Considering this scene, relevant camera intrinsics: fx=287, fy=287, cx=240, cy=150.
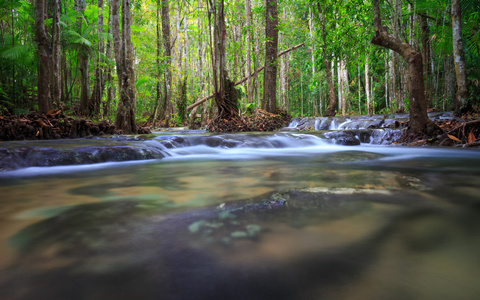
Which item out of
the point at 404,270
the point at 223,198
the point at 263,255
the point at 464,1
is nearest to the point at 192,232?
the point at 263,255

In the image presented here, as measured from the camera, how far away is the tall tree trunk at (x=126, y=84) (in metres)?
7.43

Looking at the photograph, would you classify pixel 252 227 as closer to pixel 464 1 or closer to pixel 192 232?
pixel 192 232

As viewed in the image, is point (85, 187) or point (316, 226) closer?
point (316, 226)

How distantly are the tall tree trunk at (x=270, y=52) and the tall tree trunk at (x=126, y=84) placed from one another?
16.9ft

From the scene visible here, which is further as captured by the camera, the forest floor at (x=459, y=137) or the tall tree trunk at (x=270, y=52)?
the tall tree trunk at (x=270, y=52)

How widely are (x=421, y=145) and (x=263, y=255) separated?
6.14m

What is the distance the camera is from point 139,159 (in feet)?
14.4

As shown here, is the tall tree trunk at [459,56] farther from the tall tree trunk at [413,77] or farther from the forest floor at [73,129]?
the tall tree trunk at [413,77]

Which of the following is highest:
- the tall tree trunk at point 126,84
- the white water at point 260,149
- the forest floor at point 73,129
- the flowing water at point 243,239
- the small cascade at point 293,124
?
the tall tree trunk at point 126,84

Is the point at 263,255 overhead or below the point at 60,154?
below

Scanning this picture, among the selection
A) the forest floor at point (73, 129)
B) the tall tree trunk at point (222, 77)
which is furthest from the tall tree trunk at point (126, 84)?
the tall tree trunk at point (222, 77)

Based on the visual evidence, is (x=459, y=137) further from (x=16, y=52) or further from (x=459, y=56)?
(x=16, y=52)

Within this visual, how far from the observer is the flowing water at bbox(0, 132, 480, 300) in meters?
0.89

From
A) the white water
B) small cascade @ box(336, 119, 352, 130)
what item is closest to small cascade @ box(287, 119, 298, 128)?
small cascade @ box(336, 119, 352, 130)
